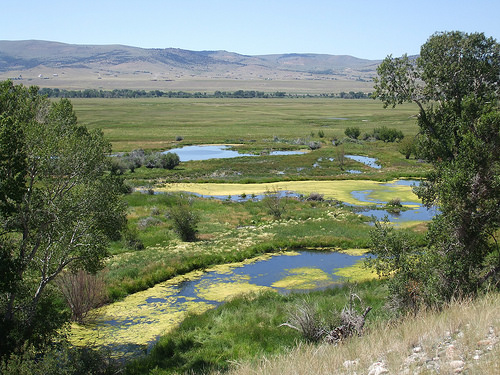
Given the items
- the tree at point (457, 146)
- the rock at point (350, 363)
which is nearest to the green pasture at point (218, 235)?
the tree at point (457, 146)

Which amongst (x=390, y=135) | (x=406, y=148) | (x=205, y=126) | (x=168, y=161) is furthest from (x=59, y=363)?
(x=205, y=126)

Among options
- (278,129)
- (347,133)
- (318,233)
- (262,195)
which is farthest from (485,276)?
(278,129)

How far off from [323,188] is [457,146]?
120ft

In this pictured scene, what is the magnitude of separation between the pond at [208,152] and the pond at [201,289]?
49.2 meters

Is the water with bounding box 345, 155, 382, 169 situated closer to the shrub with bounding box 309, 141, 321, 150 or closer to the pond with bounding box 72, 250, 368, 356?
the shrub with bounding box 309, 141, 321, 150

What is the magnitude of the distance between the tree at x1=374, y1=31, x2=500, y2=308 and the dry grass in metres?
2.93

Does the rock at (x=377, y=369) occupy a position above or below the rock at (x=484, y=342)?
below

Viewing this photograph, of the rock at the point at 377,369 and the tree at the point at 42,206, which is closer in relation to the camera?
the rock at the point at 377,369

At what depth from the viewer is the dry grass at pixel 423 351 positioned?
8086mm

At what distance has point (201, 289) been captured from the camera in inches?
914

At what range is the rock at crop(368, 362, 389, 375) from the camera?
834cm

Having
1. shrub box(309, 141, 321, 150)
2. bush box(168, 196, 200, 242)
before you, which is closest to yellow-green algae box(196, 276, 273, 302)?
bush box(168, 196, 200, 242)

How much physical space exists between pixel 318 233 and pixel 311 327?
18.8 m

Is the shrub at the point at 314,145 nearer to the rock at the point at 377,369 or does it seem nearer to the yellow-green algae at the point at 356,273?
the yellow-green algae at the point at 356,273
